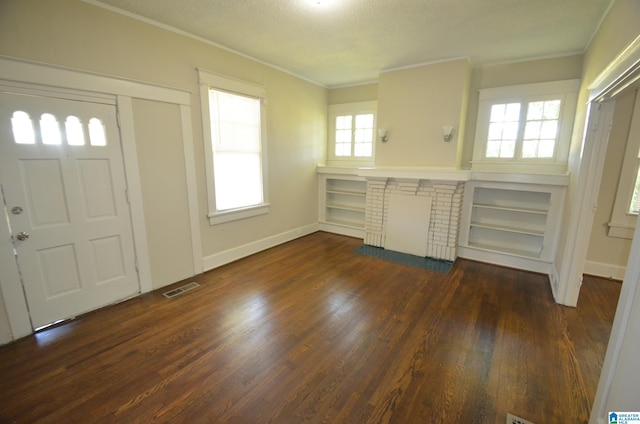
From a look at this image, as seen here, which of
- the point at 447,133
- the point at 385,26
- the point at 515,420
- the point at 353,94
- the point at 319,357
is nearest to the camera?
the point at 515,420

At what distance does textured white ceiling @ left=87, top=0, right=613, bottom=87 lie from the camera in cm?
247

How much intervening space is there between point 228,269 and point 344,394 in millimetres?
2468

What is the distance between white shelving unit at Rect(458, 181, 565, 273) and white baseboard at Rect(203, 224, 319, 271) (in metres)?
2.82

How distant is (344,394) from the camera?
1.81m

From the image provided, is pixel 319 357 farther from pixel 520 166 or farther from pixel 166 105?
pixel 520 166

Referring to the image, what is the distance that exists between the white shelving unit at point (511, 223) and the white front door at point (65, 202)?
15.0 feet

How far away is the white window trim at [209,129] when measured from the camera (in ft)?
11.0

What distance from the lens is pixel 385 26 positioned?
2.86 metres

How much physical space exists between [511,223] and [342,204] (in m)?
2.95

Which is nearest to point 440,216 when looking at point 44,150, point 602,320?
point 602,320

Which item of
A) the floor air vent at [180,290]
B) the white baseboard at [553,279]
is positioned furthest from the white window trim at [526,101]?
the floor air vent at [180,290]

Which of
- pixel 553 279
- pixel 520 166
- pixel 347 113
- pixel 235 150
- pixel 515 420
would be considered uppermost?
pixel 347 113

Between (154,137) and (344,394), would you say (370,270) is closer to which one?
(344,394)

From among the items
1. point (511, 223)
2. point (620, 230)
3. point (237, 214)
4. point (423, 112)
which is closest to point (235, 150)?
point (237, 214)
